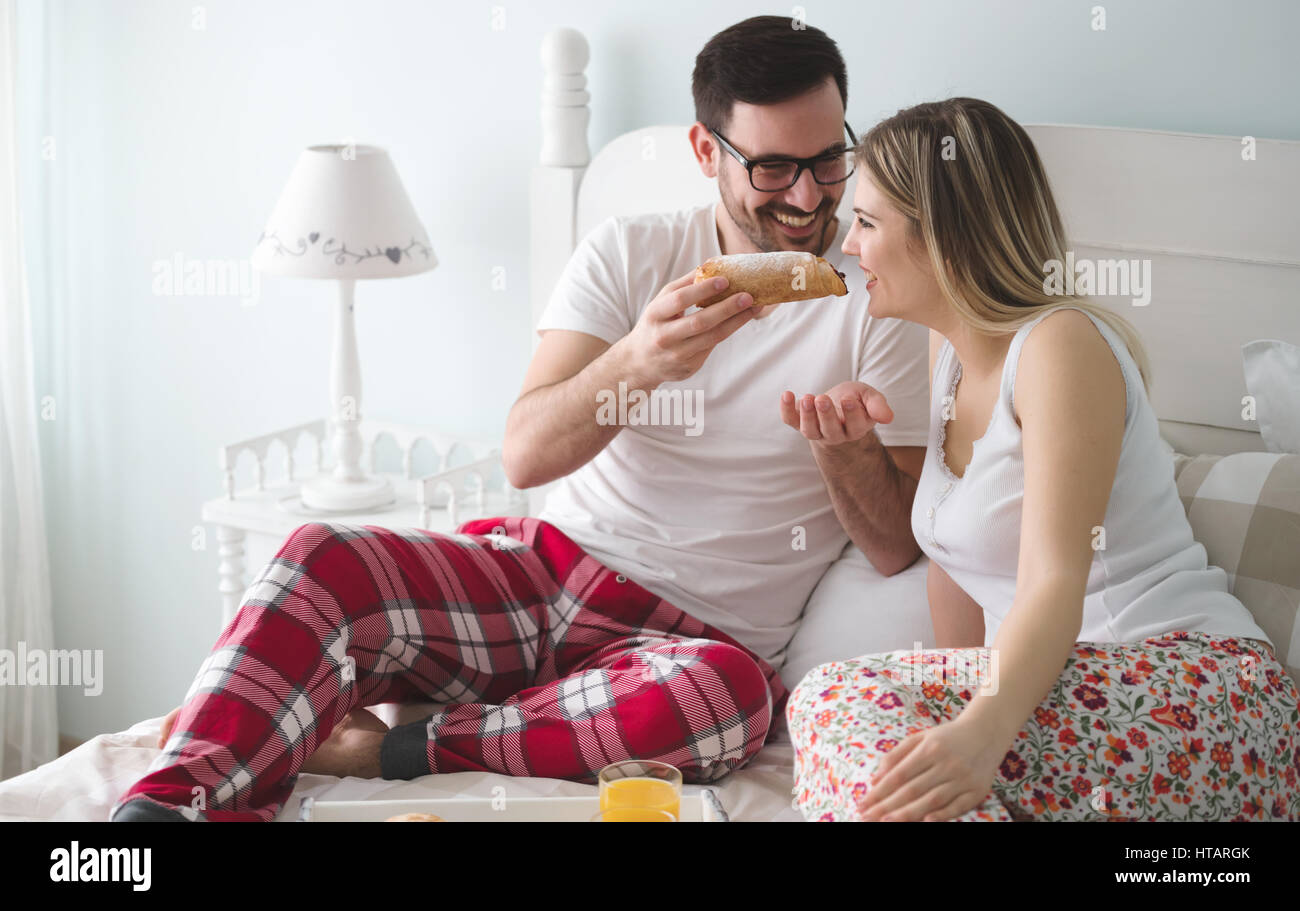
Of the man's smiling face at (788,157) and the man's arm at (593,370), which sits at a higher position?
the man's smiling face at (788,157)

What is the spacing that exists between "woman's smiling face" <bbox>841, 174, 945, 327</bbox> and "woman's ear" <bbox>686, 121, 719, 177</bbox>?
1.20ft

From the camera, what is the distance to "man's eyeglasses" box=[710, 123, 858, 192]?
63.0 inches

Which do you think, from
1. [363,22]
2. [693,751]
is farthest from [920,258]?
[363,22]

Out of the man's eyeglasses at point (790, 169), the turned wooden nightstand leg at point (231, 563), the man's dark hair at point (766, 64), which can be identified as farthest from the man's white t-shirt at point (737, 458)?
the turned wooden nightstand leg at point (231, 563)

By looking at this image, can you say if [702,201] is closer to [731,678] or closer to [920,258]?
[920,258]

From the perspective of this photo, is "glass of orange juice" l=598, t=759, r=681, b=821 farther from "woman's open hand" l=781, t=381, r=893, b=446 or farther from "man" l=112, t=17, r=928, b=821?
"woman's open hand" l=781, t=381, r=893, b=446

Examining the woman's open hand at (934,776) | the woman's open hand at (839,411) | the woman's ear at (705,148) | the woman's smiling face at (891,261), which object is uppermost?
the woman's ear at (705,148)

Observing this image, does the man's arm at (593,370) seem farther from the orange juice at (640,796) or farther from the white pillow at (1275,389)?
the white pillow at (1275,389)

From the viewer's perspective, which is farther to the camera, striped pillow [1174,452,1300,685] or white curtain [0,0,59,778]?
white curtain [0,0,59,778]

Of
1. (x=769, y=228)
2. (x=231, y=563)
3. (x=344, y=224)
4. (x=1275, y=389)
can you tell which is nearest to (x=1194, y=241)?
(x=1275, y=389)

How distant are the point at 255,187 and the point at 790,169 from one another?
4.36 feet

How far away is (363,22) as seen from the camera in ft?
7.63

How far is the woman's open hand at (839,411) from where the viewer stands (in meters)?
1.37

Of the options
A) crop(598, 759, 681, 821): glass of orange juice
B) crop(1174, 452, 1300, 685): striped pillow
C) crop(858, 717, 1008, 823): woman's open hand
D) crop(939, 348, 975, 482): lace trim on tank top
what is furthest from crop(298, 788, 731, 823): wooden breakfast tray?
crop(1174, 452, 1300, 685): striped pillow
